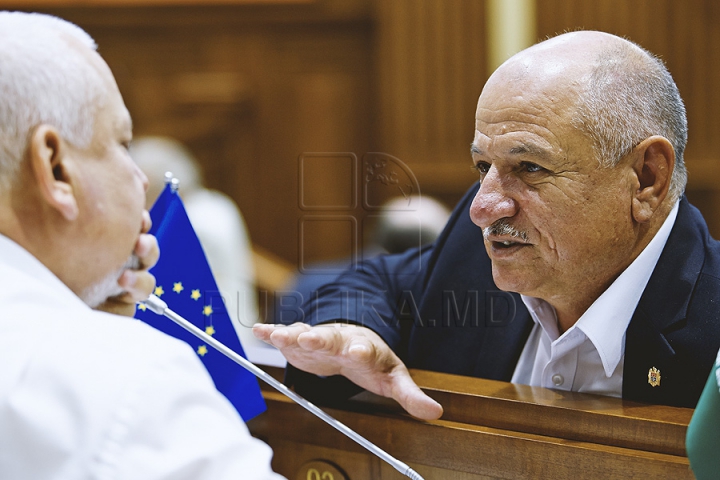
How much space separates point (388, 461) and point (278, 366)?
0.45 m

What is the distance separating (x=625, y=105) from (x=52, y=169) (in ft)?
3.86

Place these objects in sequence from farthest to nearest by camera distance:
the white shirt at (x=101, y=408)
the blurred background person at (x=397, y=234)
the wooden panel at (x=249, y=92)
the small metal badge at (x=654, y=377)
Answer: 1. the wooden panel at (x=249, y=92)
2. the blurred background person at (x=397, y=234)
3. the small metal badge at (x=654, y=377)
4. the white shirt at (x=101, y=408)

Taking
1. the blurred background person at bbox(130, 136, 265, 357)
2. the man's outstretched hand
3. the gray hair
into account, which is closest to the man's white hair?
the man's outstretched hand

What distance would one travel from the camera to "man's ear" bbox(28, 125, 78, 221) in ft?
3.35

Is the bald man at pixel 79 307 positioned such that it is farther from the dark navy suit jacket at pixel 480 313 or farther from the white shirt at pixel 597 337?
the white shirt at pixel 597 337

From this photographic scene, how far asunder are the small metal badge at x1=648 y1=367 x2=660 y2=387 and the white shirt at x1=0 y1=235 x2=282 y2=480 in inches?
37.7

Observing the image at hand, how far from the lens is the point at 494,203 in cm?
171

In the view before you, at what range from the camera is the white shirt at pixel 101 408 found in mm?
859

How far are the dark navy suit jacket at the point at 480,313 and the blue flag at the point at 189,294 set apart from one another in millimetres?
154

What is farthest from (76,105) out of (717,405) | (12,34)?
(717,405)

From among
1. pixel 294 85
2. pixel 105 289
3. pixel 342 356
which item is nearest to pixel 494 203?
pixel 342 356

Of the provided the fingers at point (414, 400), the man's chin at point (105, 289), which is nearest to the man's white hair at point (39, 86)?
the man's chin at point (105, 289)

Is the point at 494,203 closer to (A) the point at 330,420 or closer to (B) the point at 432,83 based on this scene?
(A) the point at 330,420

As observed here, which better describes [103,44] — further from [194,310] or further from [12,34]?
[12,34]
